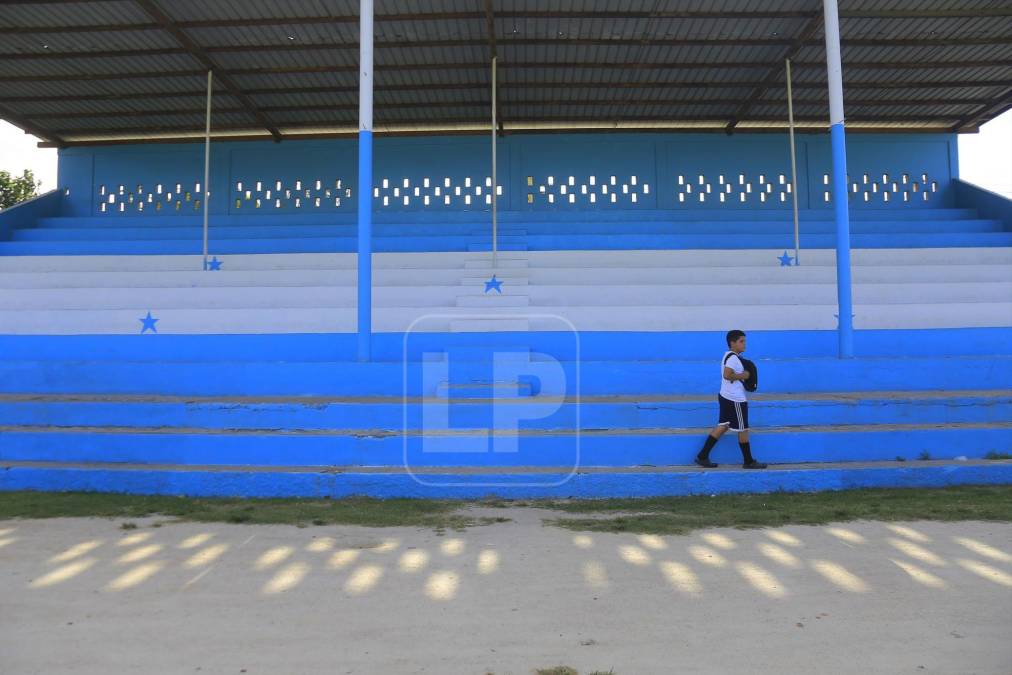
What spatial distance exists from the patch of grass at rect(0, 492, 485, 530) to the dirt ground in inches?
9.0

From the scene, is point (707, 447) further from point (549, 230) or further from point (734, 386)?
point (549, 230)

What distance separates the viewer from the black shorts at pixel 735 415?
5363 millimetres

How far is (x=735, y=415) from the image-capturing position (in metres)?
5.38

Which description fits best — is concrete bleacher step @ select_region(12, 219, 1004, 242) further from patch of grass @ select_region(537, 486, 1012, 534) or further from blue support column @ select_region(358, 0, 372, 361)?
patch of grass @ select_region(537, 486, 1012, 534)

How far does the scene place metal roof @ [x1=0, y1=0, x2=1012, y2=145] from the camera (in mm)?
8344

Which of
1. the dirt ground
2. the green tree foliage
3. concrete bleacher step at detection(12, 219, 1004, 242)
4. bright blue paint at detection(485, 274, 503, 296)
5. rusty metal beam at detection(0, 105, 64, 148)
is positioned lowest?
the dirt ground

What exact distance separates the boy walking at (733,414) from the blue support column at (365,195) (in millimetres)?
3235

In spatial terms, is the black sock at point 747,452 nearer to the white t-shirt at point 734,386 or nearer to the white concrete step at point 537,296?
the white t-shirt at point 734,386

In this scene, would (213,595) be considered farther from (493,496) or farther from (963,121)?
(963,121)

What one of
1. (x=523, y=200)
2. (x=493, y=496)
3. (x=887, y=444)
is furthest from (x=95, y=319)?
(x=887, y=444)

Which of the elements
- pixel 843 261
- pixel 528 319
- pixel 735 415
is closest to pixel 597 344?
pixel 528 319

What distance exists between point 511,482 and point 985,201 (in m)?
11.0

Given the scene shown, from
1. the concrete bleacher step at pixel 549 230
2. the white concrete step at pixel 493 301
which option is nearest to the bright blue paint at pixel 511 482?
the white concrete step at pixel 493 301
